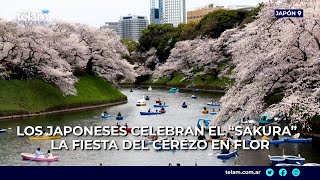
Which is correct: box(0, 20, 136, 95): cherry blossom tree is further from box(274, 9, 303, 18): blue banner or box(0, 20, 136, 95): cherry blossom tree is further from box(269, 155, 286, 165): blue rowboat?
box(269, 155, 286, 165): blue rowboat

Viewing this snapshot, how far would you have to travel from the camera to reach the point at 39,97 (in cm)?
5375

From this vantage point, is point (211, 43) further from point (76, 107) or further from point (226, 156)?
point (226, 156)

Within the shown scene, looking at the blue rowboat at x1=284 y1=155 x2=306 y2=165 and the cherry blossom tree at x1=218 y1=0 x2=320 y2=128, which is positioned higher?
the cherry blossom tree at x1=218 y1=0 x2=320 y2=128

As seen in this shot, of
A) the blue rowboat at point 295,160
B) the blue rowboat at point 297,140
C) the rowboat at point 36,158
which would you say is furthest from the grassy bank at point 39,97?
the blue rowboat at point 295,160

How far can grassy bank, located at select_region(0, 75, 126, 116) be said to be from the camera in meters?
49.9

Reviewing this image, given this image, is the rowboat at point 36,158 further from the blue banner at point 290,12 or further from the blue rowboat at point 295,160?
the blue banner at point 290,12

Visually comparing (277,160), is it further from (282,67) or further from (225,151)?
(282,67)

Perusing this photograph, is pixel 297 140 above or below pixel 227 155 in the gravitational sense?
above

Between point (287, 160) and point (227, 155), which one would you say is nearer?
point (287, 160)

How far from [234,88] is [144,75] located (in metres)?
83.8

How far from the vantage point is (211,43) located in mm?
86438

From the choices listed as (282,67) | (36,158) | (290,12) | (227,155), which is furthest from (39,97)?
(290,12)

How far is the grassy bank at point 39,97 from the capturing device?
164 feet
